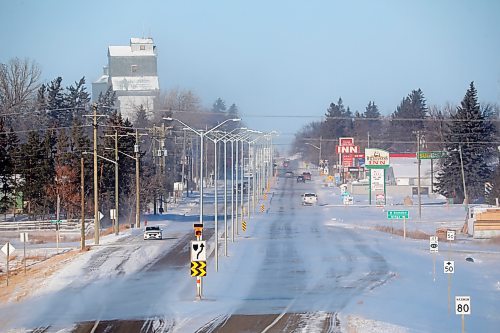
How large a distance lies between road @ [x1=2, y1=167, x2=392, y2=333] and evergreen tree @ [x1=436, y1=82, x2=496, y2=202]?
4565 cm

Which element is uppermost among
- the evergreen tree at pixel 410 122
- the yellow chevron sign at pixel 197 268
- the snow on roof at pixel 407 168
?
the evergreen tree at pixel 410 122

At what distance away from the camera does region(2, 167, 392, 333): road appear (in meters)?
29.7

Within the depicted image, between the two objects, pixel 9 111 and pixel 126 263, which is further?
pixel 9 111

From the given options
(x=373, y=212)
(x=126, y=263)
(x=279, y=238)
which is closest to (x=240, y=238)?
(x=279, y=238)

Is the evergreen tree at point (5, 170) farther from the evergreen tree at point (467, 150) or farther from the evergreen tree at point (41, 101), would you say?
the evergreen tree at point (467, 150)

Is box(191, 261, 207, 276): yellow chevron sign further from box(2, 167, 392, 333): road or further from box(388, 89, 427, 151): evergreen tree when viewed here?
box(388, 89, 427, 151): evergreen tree

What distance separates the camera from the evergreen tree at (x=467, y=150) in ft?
360

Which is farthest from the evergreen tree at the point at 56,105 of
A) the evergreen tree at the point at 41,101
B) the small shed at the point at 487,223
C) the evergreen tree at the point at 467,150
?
the small shed at the point at 487,223

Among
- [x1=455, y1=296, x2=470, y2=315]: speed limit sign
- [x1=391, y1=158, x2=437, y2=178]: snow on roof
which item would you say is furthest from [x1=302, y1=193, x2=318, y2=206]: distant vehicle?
[x1=455, y1=296, x2=470, y2=315]: speed limit sign

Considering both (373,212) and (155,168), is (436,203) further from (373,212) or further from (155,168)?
(155,168)

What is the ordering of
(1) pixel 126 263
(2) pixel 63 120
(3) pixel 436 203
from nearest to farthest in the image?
(1) pixel 126 263
(3) pixel 436 203
(2) pixel 63 120

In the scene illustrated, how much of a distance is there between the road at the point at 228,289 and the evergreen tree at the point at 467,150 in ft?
150

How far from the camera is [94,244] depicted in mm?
62688

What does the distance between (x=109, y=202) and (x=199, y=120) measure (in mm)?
102961
